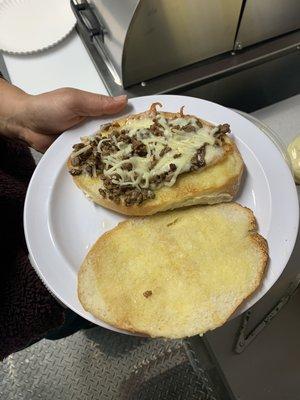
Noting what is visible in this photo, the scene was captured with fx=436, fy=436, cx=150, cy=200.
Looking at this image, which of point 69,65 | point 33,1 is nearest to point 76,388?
point 69,65

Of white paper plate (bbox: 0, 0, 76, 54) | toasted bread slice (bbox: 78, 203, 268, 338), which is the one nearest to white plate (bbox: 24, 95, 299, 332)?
toasted bread slice (bbox: 78, 203, 268, 338)

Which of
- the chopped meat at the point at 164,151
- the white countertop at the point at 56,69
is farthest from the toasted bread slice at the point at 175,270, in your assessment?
the white countertop at the point at 56,69

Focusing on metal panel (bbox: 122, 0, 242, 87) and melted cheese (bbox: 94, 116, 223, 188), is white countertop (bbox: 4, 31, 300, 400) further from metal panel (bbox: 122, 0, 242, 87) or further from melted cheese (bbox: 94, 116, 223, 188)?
melted cheese (bbox: 94, 116, 223, 188)

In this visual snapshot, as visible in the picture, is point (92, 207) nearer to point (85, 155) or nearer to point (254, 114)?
point (85, 155)

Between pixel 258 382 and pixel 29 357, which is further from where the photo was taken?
pixel 29 357

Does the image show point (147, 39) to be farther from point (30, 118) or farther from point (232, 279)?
point (232, 279)

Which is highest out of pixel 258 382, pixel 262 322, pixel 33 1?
pixel 33 1
